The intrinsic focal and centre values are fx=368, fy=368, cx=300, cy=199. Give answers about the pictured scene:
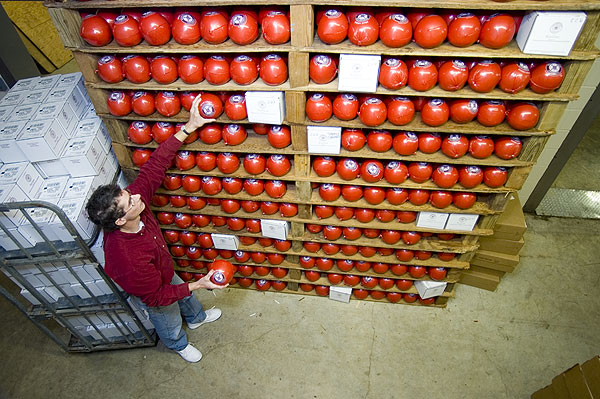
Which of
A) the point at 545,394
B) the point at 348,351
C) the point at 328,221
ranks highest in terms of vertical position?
the point at 328,221

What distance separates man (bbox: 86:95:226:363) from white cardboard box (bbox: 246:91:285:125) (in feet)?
1.19

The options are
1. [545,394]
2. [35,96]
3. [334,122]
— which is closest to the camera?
[334,122]

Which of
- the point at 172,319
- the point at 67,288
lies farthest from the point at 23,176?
the point at 172,319

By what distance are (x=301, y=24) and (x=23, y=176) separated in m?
2.24

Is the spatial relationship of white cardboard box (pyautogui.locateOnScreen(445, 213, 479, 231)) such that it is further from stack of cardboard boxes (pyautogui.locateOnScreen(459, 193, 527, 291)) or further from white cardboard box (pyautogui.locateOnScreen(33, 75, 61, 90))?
white cardboard box (pyautogui.locateOnScreen(33, 75, 61, 90))

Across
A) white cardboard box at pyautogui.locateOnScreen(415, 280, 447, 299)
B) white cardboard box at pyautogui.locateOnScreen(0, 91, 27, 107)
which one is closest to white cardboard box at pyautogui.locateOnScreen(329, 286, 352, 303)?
white cardboard box at pyautogui.locateOnScreen(415, 280, 447, 299)

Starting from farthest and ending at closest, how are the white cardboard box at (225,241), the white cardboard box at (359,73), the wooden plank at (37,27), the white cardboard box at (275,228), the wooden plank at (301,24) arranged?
the wooden plank at (37,27) < the white cardboard box at (225,241) < the white cardboard box at (275,228) < the white cardboard box at (359,73) < the wooden plank at (301,24)

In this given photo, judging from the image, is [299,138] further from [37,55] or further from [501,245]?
[37,55]

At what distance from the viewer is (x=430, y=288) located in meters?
3.53

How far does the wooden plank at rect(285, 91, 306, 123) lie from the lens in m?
2.43

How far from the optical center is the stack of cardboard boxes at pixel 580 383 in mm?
2326

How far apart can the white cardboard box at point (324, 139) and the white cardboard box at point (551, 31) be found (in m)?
1.20

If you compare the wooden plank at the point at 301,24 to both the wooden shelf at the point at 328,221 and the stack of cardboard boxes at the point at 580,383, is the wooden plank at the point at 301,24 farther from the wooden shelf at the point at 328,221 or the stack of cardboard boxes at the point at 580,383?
the stack of cardboard boxes at the point at 580,383

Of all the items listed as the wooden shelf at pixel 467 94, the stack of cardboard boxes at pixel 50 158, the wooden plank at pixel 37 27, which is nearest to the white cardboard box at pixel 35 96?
the stack of cardboard boxes at pixel 50 158
